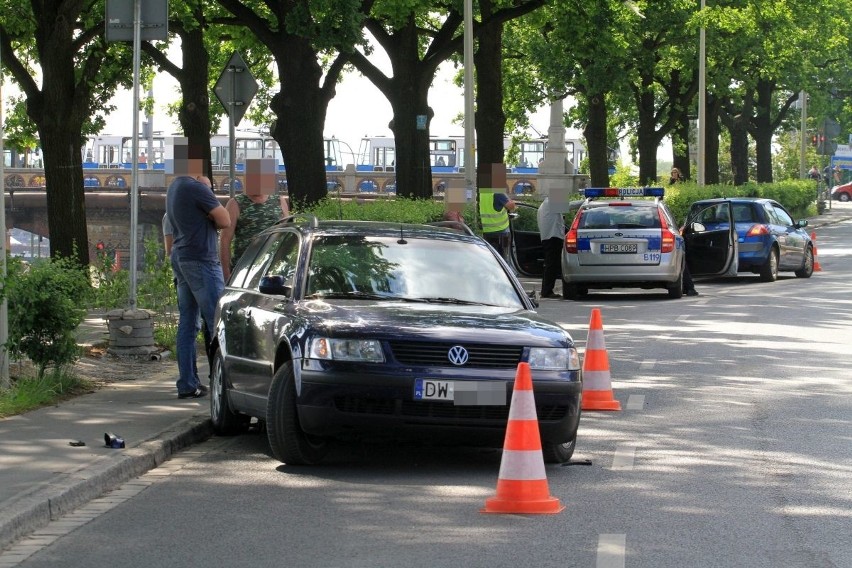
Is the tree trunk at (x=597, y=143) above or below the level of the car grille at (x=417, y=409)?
above

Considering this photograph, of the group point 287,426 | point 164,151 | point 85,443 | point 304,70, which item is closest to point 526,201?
point 304,70

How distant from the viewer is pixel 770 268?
97.5 feet

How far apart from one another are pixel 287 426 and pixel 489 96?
82.2 feet

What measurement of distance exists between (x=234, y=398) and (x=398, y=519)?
3.08 meters

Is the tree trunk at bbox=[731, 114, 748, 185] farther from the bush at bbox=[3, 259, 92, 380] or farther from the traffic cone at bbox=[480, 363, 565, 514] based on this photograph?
the traffic cone at bbox=[480, 363, 565, 514]

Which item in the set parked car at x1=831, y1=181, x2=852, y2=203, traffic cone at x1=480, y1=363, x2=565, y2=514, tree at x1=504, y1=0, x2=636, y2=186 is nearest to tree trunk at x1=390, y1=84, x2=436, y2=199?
tree at x1=504, y1=0, x2=636, y2=186

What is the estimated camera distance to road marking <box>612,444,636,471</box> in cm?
960

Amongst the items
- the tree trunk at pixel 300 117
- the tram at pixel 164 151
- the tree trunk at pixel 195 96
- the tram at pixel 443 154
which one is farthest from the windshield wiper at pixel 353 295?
the tram at pixel 443 154

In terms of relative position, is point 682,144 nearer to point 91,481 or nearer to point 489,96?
point 489,96

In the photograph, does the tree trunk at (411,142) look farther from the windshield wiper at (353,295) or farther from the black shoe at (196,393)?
the windshield wiper at (353,295)

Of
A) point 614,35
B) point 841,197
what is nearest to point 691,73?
point 614,35

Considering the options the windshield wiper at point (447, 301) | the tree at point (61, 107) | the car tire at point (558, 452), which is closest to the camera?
the car tire at point (558, 452)

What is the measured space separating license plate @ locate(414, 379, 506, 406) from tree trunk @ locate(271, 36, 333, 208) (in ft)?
58.1

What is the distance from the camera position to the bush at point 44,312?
12.1 m
